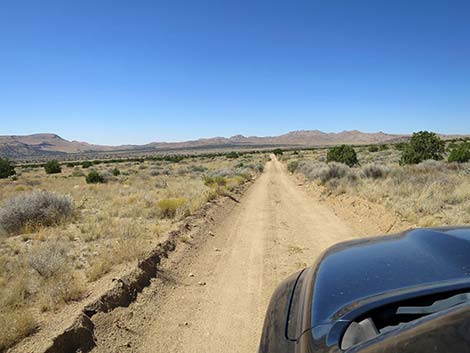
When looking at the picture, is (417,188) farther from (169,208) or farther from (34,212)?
(34,212)

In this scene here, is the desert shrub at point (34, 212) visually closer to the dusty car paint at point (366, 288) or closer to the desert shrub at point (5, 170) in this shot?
the dusty car paint at point (366, 288)

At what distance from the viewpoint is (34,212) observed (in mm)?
11617

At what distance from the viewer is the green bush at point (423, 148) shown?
23031 millimetres

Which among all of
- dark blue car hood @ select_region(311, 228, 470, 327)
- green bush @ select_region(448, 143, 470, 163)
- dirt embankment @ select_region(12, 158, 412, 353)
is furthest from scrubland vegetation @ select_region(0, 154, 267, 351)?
green bush @ select_region(448, 143, 470, 163)

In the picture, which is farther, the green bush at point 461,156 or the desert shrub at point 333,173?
the green bush at point 461,156

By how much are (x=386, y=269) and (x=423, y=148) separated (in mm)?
24460

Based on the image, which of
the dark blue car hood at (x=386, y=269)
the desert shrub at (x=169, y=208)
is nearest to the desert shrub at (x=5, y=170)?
the desert shrub at (x=169, y=208)

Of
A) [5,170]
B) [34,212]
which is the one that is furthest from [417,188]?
[5,170]

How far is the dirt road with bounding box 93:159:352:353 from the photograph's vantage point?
4602 mm

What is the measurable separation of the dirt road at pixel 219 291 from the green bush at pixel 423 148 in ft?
49.2

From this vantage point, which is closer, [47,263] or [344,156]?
[47,263]

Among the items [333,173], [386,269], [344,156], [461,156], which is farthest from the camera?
[344,156]

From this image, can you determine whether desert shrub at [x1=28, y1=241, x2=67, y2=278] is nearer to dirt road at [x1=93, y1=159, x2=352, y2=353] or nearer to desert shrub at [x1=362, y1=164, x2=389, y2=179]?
dirt road at [x1=93, y1=159, x2=352, y2=353]

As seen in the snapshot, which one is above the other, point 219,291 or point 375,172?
point 375,172
